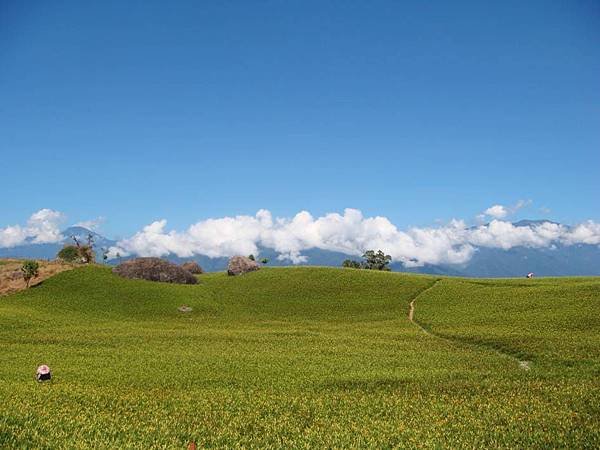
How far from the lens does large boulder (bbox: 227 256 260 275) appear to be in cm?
10719

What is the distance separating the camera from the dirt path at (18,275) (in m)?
82.6

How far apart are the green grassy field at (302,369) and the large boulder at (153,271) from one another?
34.8ft

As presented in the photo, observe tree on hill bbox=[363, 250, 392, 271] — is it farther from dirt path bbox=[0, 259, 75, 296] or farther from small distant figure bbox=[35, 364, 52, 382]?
small distant figure bbox=[35, 364, 52, 382]

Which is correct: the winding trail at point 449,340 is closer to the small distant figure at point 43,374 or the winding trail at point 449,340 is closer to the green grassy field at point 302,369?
the green grassy field at point 302,369

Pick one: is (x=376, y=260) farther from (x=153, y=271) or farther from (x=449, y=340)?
(x=449, y=340)

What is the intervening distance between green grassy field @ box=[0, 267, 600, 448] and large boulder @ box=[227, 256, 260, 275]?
78.4ft

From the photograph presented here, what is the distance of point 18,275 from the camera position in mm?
87875

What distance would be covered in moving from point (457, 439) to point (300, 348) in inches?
1082

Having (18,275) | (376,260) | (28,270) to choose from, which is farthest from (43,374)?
(376,260)

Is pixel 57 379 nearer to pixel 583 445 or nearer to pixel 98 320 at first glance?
pixel 583 445

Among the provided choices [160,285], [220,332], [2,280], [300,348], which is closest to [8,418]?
[300,348]

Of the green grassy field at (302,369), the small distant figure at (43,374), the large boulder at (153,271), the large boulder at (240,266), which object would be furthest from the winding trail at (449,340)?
the large boulder at (153,271)

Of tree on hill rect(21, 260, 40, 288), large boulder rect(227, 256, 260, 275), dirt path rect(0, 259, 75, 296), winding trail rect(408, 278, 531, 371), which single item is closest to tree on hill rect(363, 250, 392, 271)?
large boulder rect(227, 256, 260, 275)

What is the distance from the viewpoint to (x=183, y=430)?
19.0 m
